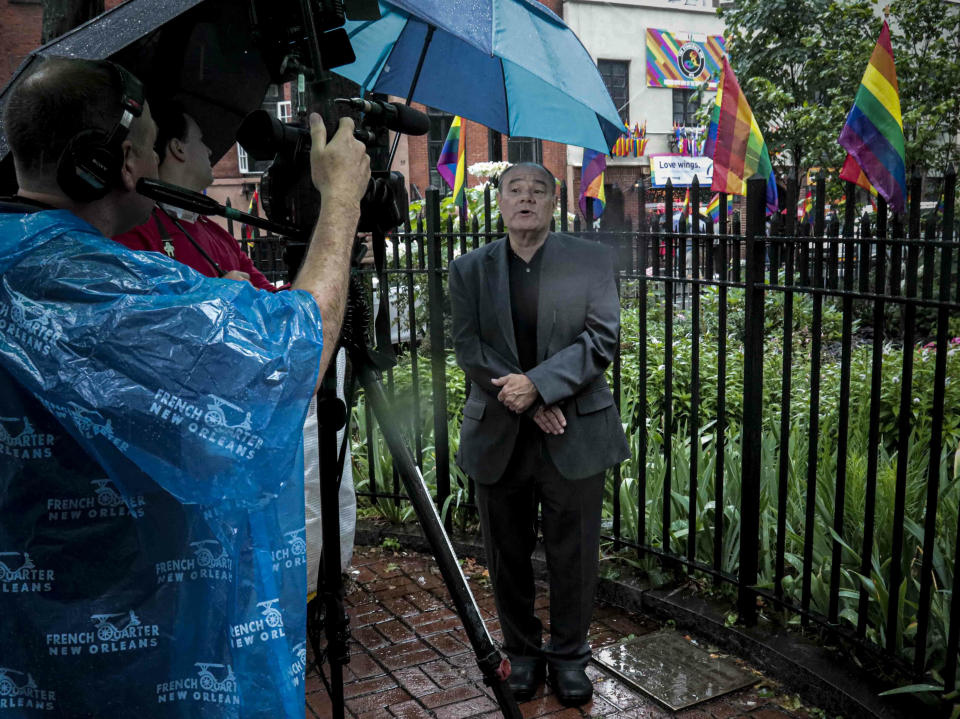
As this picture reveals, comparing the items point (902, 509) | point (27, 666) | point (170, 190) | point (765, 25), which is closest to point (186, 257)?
point (170, 190)

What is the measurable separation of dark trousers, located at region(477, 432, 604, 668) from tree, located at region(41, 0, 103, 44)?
140 inches

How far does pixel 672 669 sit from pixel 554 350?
136 cm

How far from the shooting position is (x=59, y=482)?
1423 mm

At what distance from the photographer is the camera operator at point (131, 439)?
1.31 metres

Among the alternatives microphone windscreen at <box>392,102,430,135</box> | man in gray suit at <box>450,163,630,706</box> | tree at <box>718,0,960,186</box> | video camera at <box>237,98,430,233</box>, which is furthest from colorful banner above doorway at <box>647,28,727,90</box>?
video camera at <box>237,98,430,233</box>

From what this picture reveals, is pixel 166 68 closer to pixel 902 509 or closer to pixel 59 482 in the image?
pixel 59 482

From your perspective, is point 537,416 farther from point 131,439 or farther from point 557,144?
point 557,144

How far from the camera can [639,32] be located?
26828mm

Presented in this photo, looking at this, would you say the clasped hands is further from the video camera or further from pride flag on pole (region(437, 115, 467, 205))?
pride flag on pole (region(437, 115, 467, 205))

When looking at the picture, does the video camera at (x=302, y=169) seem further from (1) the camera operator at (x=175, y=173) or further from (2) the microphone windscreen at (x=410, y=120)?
(1) the camera operator at (x=175, y=173)

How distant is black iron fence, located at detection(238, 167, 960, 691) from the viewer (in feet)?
9.68

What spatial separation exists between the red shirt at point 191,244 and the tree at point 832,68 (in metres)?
10.7

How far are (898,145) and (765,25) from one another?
13.9 meters

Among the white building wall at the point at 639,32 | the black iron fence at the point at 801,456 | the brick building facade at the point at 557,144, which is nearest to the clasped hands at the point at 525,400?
the black iron fence at the point at 801,456
